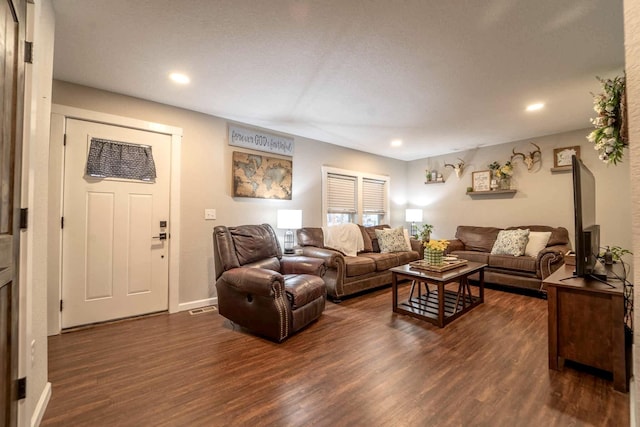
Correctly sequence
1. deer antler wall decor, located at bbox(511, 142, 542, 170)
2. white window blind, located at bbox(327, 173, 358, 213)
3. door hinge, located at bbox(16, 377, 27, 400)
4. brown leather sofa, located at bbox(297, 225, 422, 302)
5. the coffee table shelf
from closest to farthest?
door hinge, located at bbox(16, 377, 27, 400) → the coffee table shelf → brown leather sofa, located at bbox(297, 225, 422, 302) → deer antler wall decor, located at bbox(511, 142, 542, 170) → white window blind, located at bbox(327, 173, 358, 213)

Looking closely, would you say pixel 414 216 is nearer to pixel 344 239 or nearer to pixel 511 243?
pixel 511 243

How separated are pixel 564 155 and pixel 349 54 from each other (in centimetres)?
407

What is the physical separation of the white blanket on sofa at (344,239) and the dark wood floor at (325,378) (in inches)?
57.6

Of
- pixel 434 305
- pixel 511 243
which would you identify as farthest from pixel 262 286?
pixel 511 243

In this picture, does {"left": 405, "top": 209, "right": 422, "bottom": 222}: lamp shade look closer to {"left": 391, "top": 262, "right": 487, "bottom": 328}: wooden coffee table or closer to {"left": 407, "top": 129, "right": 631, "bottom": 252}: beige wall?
{"left": 407, "top": 129, "right": 631, "bottom": 252}: beige wall

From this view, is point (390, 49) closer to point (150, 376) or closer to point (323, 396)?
point (323, 396)

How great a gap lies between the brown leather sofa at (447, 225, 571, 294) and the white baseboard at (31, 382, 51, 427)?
438 centimetres

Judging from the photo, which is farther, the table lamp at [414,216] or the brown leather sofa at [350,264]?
the table lamp at [414,216]

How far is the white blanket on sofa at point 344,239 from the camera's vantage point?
4.08 meters

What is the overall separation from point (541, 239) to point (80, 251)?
5.83 m

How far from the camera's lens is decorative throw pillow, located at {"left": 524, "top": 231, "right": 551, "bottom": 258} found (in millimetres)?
3914

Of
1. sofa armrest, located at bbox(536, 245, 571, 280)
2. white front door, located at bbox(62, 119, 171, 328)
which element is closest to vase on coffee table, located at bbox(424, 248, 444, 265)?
sofa armrest, located at bbox(536, 245, 571, 280)

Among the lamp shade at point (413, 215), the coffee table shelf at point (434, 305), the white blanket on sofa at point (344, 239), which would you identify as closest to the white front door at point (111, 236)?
the white blanket on sofa at point (344, 239)

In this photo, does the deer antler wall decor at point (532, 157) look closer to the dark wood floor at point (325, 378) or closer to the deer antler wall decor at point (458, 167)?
the deer antler wall decor at point (458, 167)
